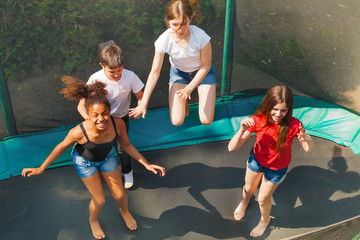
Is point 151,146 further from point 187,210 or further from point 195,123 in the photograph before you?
point 187,210

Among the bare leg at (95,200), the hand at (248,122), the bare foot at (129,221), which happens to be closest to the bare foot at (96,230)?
the bare leg at (95,200)

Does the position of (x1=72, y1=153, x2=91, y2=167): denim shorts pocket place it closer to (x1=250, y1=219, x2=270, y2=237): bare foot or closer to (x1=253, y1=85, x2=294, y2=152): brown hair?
(x1=253, y1=85, x2=294, y2=152): brown hair

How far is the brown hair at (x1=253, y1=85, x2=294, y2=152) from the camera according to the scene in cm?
249

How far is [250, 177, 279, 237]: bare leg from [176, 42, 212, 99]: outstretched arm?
0.87m

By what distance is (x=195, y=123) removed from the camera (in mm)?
4195

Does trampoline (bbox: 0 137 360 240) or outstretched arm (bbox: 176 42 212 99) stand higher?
outstretched arm (bbox: 176 42 212 99)

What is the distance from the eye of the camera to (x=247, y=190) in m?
3.15

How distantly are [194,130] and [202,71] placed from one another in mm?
1039

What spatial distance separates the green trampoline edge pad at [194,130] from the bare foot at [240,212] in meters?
0.94

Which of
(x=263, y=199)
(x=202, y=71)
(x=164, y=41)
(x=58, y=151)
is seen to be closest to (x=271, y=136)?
(x=263, y=199)

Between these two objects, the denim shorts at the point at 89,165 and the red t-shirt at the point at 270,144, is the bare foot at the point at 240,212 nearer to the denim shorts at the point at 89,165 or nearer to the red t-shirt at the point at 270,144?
the red t-shirt at the point at 270,144

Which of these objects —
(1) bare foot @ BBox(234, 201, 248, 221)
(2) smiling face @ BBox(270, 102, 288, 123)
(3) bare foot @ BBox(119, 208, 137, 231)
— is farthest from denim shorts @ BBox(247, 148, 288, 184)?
(3) bare foot @ BBox(119, 208, 137, 231)

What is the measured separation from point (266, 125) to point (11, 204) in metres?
2.21

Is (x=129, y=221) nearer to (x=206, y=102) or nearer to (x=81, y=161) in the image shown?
(x=81, y=161)
